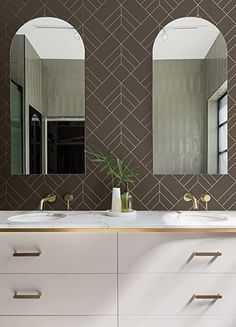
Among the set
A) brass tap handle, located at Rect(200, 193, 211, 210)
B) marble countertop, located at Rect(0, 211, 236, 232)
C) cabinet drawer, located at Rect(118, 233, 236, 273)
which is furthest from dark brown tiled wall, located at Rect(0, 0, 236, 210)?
cabinet drawer, located at Rect(118, 233, 236, 273)

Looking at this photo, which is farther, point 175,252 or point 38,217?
point 38,217

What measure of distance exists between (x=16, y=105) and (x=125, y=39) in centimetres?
81

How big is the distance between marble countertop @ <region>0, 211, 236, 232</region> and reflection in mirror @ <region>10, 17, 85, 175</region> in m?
0.34

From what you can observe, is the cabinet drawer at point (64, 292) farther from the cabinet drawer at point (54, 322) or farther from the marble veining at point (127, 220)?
the marble veining at point (127, 220)

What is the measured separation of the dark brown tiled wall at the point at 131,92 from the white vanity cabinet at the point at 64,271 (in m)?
0.60

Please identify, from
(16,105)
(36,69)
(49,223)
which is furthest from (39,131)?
(49,223)

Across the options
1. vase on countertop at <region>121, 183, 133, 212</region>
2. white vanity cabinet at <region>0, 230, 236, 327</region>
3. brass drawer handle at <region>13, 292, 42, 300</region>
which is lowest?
brass drawer handle at <region>13, 292, 42, 300</region>

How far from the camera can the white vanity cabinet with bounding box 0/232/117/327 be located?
1989 mm

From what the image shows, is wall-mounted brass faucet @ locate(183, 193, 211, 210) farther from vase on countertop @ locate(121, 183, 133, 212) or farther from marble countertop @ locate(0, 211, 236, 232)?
vase on countertop @ locate(121, 183, 133, 212)

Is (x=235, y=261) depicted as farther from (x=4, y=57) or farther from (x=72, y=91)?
(x=4, y=57)

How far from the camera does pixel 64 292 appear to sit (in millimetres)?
1996

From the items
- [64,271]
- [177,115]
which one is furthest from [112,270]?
[177,115]

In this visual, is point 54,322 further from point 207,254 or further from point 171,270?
point 207,254

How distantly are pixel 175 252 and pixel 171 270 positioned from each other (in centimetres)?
9
